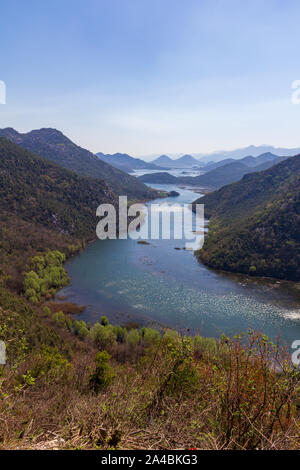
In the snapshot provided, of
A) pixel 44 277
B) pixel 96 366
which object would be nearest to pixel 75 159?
pixel 44 277

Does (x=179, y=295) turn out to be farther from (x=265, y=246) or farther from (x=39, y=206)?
(x=39, y=206)

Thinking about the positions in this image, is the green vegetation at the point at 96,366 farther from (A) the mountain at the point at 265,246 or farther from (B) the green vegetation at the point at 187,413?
(A) the mountain at the point at 265,246

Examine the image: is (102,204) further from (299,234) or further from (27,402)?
(27,402)

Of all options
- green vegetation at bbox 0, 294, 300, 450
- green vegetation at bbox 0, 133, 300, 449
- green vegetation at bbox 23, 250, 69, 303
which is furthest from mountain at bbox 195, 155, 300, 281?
green vegetation at bbox 0, 294, 300, 450

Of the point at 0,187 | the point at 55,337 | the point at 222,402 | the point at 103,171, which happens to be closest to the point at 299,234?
the point at 55,337

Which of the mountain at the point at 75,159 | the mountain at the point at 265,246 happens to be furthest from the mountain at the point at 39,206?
the mountain at the point at 75,159

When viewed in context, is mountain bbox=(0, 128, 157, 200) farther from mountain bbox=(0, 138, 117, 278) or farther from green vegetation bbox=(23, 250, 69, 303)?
green vegetation bbox=(23, 250, 69, 303)

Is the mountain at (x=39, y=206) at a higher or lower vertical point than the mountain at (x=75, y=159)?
lower

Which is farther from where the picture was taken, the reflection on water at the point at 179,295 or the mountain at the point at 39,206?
the mountain at the point at 39,206
